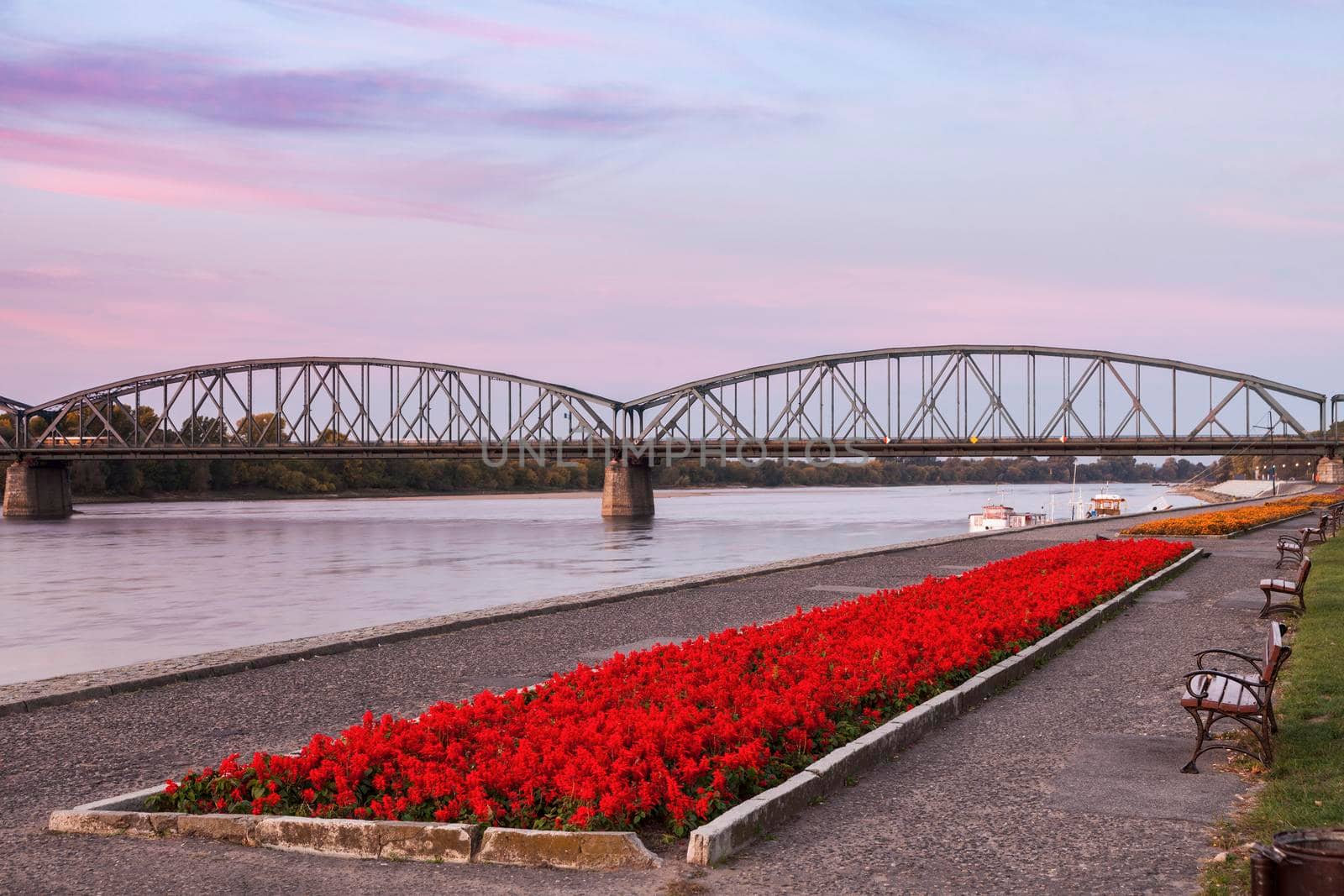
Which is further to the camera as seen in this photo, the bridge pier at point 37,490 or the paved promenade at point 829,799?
the bridge pier at point 37,490

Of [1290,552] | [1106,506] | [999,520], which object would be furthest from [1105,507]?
[1290,552]

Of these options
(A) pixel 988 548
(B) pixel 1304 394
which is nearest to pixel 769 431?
(B) pixel 1304 394

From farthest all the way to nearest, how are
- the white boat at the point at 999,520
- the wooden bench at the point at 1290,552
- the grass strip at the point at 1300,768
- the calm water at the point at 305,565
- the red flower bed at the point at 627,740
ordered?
the white boat at the point at 999,520 < the calm water at the point at 305,565 < the wooden bench at the point at 1290,552 < the red flower bed at the point at 627,740 < the grass strip at the point at 1300,768

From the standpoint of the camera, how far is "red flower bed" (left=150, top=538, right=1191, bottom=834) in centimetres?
857

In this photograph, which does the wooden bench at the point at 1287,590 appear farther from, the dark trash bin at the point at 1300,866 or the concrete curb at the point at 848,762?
the dark trash bin at the point at 1300,866

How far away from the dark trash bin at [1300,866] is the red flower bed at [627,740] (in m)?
4.09

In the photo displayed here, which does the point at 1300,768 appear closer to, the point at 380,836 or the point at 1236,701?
the point at 1236,701

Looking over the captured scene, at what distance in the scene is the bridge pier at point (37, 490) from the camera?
5113 inches

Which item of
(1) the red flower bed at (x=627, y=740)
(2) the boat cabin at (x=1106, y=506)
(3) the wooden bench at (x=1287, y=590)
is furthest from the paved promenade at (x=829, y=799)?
(2) the boat cabin at (x=1106, y=506)

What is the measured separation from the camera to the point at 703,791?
28.5 feet

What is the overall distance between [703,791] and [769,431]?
119 metres

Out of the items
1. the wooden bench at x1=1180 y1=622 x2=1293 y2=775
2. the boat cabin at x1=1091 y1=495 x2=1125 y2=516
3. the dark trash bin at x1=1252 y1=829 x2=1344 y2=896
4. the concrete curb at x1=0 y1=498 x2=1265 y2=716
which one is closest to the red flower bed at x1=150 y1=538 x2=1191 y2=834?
the wooden bench at x1=1180 y1=622 x2=1293 y2=775

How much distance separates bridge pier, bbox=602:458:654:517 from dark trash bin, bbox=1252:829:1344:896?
113300 mm

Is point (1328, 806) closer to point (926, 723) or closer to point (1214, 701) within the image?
point (1214, 701)
